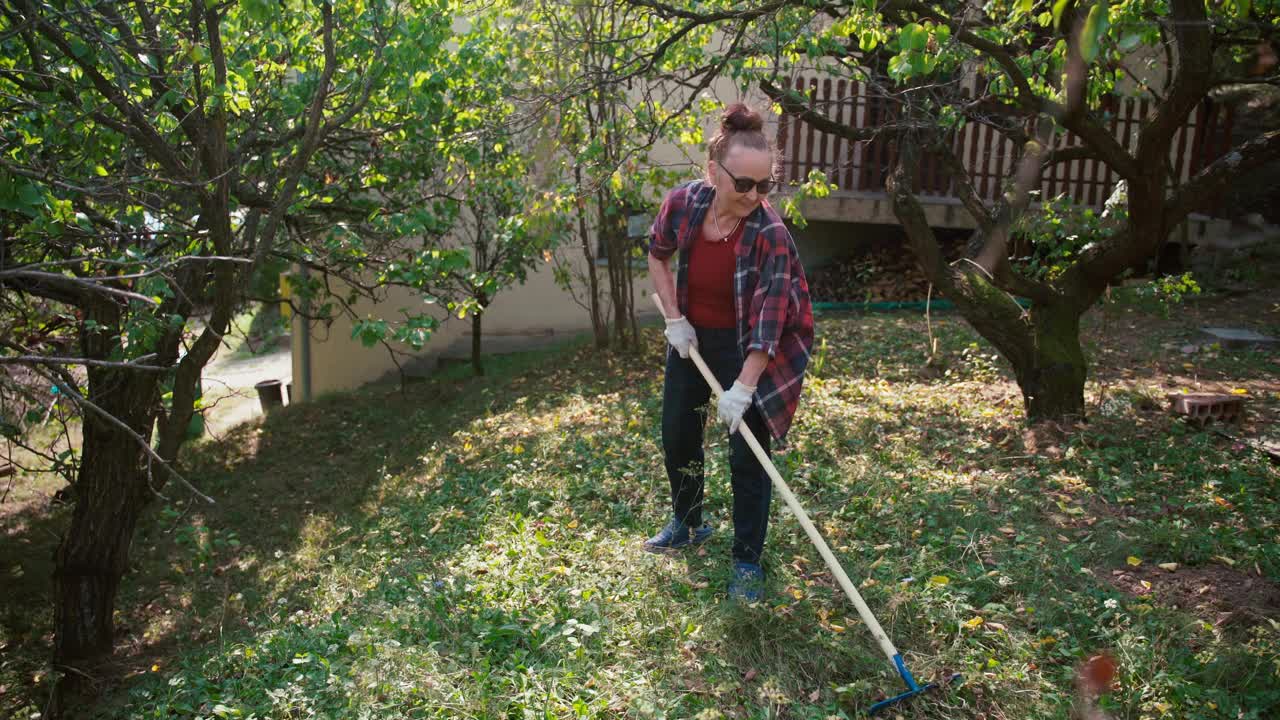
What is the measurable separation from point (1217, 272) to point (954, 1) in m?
5.92

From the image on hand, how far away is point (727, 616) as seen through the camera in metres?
3.63

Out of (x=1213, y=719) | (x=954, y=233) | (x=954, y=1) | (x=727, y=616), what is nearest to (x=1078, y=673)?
(x=1213, y=719)

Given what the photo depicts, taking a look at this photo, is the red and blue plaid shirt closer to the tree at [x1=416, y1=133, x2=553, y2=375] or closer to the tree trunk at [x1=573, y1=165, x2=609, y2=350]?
the tree at [x1=416, y1=133, x2=553, y2=375]

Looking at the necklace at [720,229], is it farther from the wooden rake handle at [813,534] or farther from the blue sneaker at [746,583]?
the blue sneaker at [746,583]

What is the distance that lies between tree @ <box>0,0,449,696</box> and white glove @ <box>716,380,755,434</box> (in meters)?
2.30

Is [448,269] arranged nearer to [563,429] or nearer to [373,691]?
[563,429]

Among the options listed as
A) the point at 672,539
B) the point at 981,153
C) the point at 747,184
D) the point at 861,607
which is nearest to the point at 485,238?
the point at 981,153

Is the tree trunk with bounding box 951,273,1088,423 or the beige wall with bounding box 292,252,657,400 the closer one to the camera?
the tree trunk with bounding box 951,273,1088,423

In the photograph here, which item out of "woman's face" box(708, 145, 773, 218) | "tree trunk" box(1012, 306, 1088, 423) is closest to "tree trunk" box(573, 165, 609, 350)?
"tree trunk" box(1012, 306, 1088, 423)

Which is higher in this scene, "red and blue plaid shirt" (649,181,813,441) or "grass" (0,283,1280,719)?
"red and blue plaid shirt" (649,181,813,441)

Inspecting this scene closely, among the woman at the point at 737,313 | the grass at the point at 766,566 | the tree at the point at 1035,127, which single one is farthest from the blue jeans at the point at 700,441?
the tree at the point at 1035,127

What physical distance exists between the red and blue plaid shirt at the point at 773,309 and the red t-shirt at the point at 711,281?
53mm

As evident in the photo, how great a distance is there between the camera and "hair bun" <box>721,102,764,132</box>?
3.64 meters

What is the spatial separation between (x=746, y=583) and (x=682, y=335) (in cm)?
103
